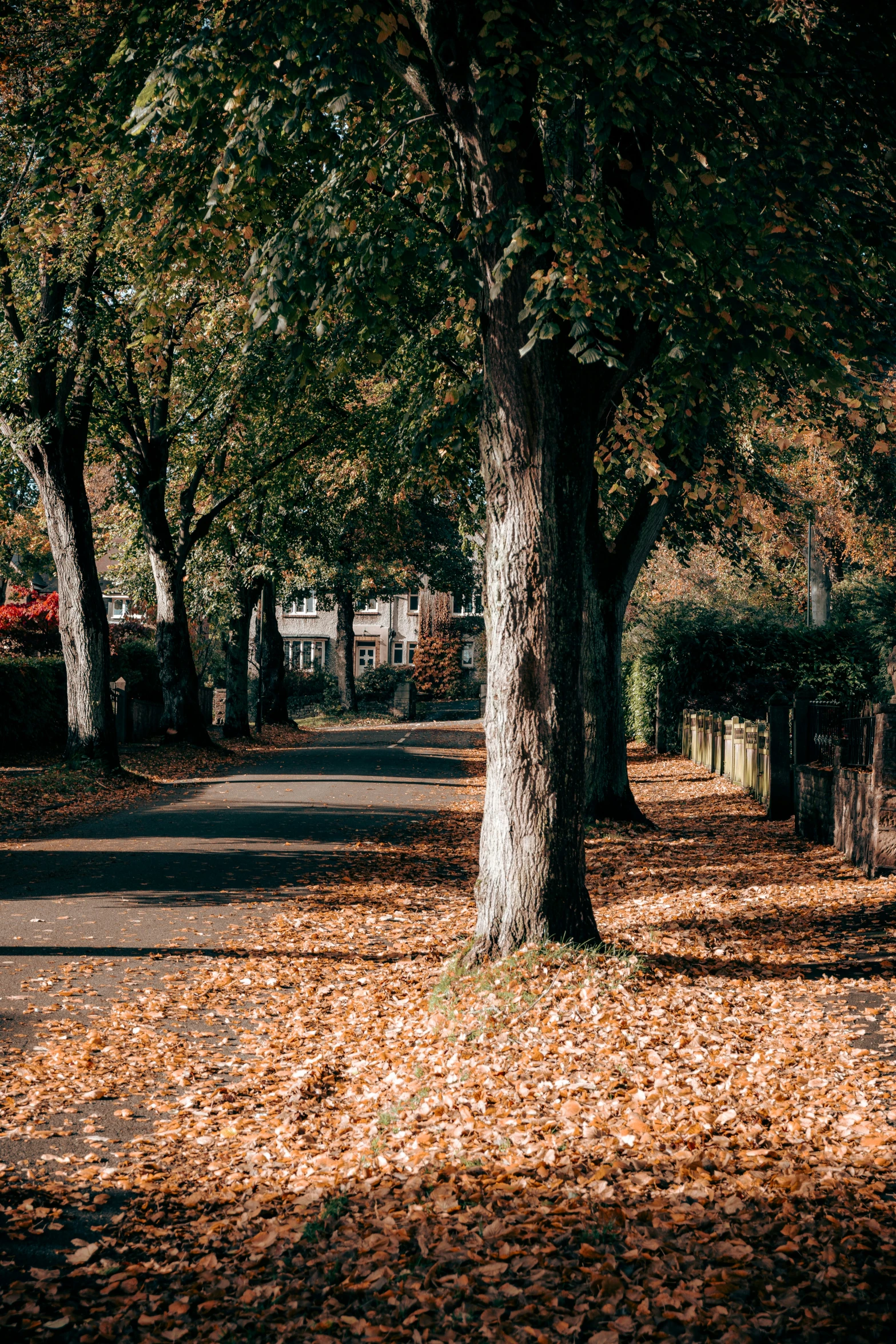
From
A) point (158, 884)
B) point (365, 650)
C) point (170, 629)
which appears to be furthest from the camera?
point (365, 650)

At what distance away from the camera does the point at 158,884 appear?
33.8ft

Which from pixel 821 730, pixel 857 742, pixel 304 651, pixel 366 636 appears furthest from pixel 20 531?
pixel 304 651

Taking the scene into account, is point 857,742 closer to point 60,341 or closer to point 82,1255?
point 82,1255

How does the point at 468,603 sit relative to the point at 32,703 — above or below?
above

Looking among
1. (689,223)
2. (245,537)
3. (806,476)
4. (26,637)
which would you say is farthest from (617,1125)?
(806,476)

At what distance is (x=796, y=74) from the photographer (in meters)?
7.85

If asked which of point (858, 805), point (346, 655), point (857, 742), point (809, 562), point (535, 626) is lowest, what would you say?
point (858, 805)

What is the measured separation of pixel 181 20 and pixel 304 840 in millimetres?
8327

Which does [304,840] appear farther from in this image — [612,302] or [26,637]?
[26,637]

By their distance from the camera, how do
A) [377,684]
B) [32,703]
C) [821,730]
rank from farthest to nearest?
[377,684] → [32,703] → [821,730]

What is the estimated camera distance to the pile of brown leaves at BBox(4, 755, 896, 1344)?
3.50m

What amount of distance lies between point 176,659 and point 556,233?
19780 millimetres

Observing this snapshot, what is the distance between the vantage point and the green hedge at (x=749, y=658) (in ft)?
87.9

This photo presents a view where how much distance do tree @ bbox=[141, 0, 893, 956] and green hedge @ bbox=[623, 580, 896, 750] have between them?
1885cm
